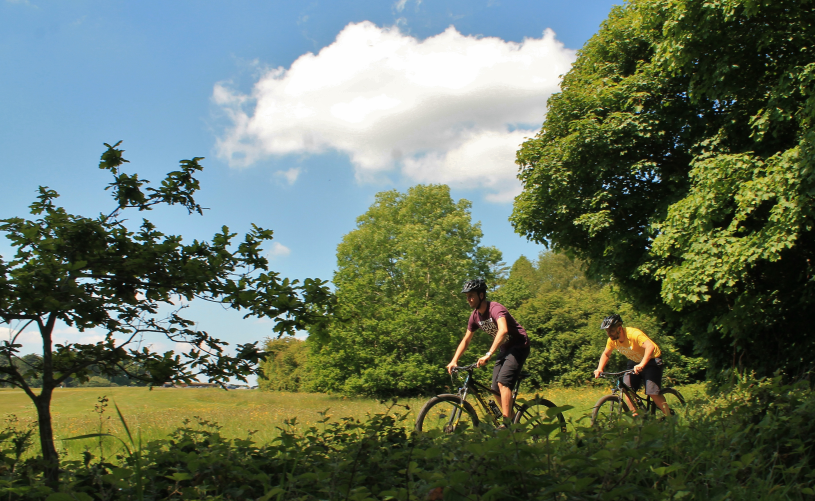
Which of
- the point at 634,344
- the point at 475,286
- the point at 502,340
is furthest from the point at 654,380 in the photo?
the point at 475,286

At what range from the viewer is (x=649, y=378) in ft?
24.0

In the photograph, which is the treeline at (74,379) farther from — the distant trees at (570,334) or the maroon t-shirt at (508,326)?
the distant trees at (570,334)

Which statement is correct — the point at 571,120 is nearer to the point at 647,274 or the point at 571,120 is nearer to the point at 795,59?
the point at 647,274

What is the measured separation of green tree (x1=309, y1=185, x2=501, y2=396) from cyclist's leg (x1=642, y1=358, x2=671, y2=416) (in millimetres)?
22289

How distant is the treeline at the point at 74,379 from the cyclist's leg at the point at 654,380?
6206 mm

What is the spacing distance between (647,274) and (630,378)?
8.64 metres

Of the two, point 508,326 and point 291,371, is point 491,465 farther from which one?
point 291,371

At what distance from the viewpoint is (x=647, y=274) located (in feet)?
50.1

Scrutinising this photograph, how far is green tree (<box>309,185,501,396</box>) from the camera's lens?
30625mm

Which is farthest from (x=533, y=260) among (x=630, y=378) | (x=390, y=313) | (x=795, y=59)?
(x=630, y=378)

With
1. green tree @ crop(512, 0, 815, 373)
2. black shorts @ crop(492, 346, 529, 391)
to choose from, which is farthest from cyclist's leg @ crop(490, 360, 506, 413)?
green tree @ crop(512, 0, 815, 373)

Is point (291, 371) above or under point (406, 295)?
under

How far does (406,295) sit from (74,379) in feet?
92.6

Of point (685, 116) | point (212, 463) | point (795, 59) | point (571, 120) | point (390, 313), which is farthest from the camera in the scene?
point (390, 313)
